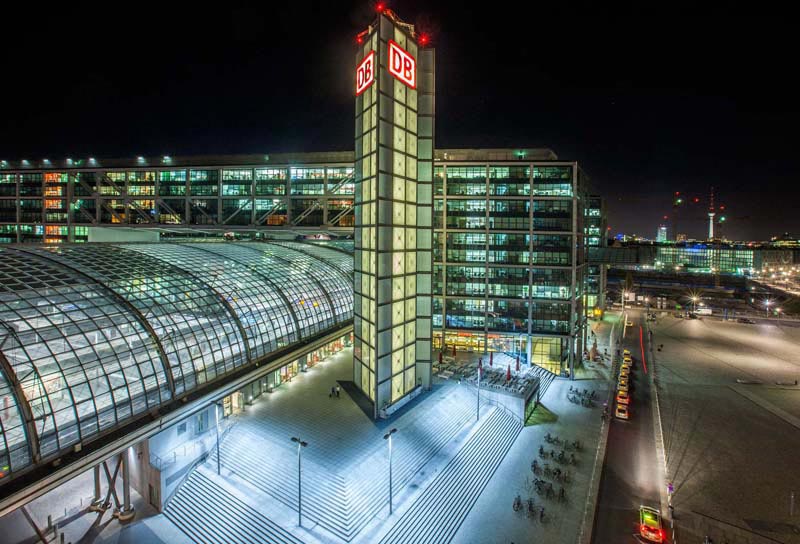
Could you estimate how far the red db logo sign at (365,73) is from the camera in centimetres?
3669

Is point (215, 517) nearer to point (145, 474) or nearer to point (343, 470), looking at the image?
point (145, 474)

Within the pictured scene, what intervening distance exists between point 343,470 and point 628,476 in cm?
2375

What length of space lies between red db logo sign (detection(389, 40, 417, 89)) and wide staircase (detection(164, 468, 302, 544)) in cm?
3655

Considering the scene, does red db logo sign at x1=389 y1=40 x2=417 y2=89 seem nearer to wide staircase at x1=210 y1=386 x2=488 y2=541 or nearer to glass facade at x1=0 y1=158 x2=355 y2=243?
glass facade at x1=0 y1=158 x2=355 y2=243

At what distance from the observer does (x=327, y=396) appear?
4078 centimetres

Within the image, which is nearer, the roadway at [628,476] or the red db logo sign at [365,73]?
the roadway at [628,476]

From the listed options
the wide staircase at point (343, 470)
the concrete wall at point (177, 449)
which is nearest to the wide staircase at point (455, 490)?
the wide staircase at point (343, 470)

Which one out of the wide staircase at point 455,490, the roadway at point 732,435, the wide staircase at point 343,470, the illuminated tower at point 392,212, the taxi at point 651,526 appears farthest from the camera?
the illuminated tower at point 392,212

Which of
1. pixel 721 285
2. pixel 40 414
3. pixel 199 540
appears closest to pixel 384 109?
pixel 40 414

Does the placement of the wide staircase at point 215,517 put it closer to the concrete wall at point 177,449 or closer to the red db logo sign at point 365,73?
the concrete wall at point 177,449

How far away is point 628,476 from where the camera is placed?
33.8 metres

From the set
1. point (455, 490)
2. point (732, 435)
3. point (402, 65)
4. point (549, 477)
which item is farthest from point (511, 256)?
point (455, 490)

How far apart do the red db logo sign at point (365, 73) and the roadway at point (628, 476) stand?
39.6 meters

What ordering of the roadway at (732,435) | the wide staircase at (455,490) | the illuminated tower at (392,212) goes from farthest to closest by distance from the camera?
the illuminated tower at (392,212) → the roadway at (732,435) → the wide staircase at (455,490)
